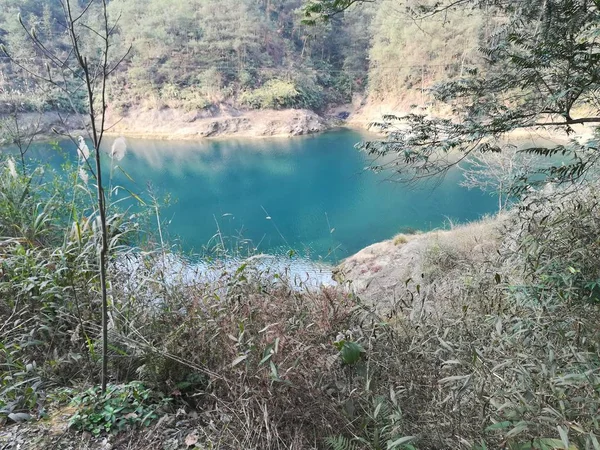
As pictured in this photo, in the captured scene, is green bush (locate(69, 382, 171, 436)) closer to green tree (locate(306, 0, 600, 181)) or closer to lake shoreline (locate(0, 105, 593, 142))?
green tree (locate(306, 0, 600, 181))

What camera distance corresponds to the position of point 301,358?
43.7 inches

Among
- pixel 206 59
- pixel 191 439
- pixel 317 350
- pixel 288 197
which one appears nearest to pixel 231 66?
pixel 206 59

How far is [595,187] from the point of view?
1900 millimetres

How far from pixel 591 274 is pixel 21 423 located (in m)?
2.00

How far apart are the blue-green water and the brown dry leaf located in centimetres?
470

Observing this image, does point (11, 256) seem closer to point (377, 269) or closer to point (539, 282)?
point (539, 282)

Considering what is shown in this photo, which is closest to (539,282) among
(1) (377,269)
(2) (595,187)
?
(2) (595,187)

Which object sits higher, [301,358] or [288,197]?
[301,358]

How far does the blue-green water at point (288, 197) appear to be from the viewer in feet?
28.0

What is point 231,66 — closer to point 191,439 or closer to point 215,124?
point 215,124

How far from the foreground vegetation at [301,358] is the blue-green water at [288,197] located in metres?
4.24

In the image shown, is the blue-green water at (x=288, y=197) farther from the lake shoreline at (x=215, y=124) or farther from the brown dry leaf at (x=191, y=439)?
the brown dry leaf at (x=191, y=439)

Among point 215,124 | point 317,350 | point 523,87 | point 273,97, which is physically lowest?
point 317,350

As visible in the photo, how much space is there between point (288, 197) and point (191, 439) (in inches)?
417
